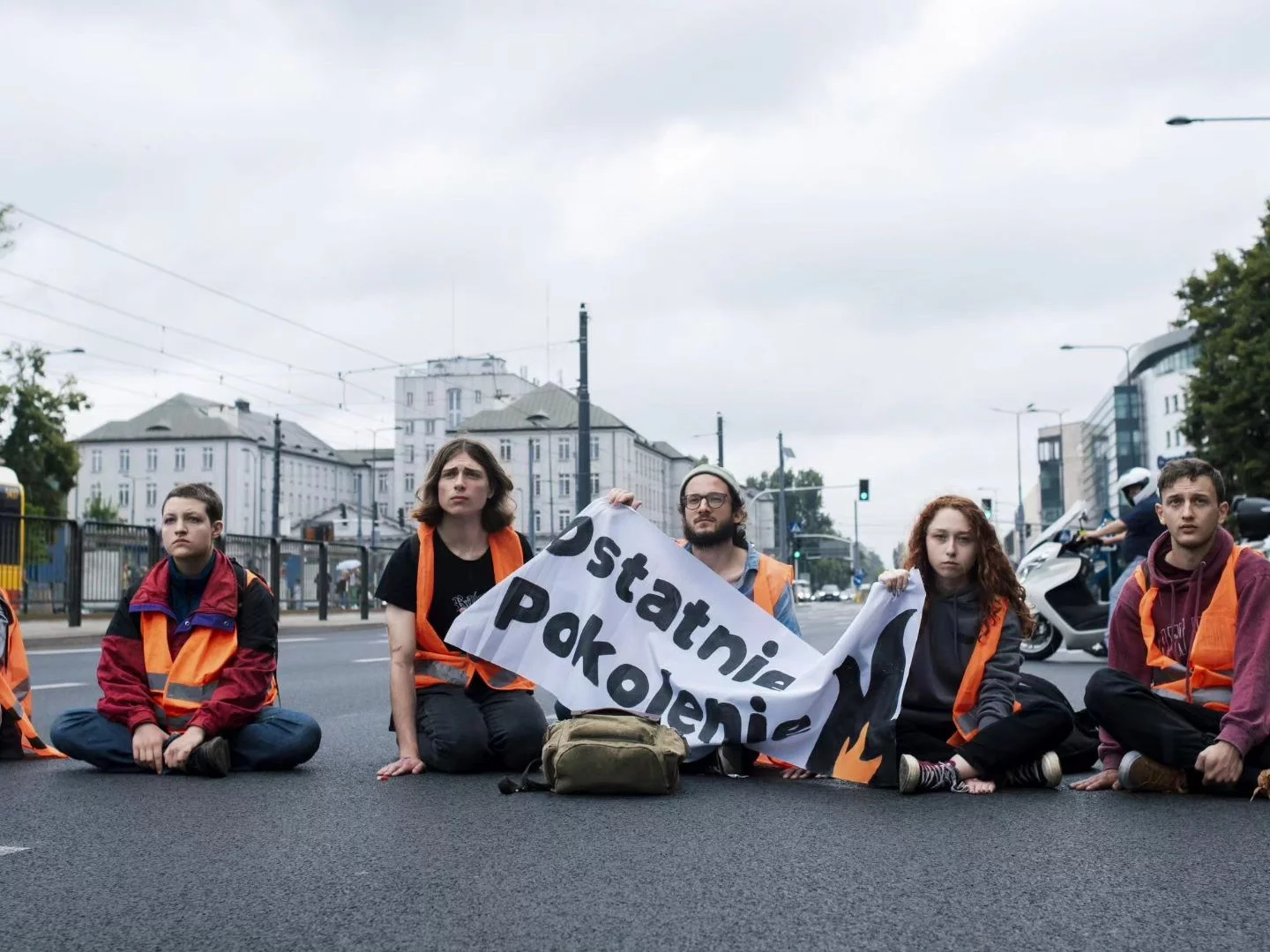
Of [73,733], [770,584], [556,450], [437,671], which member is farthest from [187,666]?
[556,450]

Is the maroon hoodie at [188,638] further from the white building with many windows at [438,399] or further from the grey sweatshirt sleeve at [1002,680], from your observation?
the white building with many windows at [438,399]

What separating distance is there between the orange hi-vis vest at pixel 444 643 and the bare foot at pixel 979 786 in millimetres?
2049

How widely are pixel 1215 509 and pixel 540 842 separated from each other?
2829 mm

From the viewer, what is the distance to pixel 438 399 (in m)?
142

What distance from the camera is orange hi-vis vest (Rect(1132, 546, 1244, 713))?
232 inches

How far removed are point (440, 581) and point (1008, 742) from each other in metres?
2.49

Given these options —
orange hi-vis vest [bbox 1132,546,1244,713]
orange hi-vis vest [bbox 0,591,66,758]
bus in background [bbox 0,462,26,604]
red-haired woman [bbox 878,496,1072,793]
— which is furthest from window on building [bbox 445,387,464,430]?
orange hi-vis vest [bbox 1132,546,1244,713]

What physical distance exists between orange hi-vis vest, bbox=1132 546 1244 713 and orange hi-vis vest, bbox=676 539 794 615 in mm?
1652

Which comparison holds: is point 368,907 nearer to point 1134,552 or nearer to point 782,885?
point 782,885

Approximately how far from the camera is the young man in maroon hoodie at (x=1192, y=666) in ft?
18.7

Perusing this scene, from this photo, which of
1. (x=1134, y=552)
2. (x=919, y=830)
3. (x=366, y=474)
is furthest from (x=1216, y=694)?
(x=366, y=474)

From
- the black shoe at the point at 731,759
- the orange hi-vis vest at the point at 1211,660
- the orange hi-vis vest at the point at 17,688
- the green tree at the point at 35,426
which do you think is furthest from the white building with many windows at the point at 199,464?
the orange hi-vis vest at the point at 1211,660

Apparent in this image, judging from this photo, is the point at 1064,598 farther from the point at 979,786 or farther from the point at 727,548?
the point at 979,786

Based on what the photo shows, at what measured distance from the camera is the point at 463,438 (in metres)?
7.16
